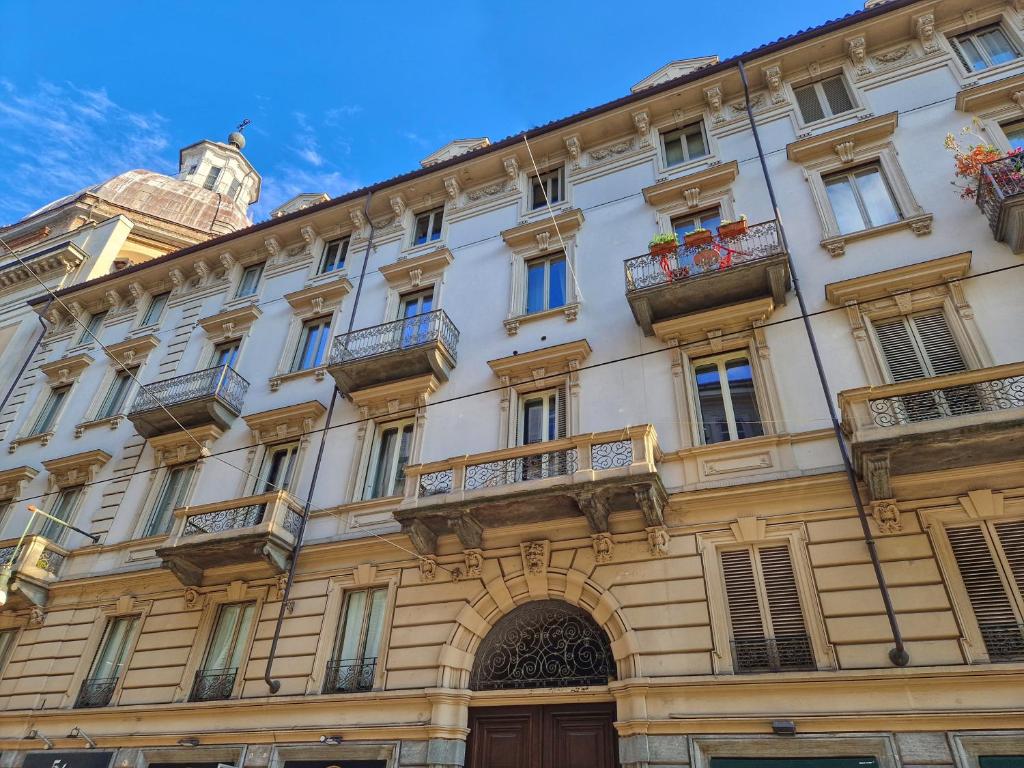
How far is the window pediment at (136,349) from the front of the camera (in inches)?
816

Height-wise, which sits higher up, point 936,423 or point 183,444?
point 183,444

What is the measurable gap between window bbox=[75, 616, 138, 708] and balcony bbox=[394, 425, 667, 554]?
7.40 m

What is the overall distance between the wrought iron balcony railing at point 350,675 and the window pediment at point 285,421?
5.83 m

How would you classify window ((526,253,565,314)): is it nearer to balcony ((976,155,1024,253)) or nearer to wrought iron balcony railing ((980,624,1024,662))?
balcony ((976,155,1024,253))

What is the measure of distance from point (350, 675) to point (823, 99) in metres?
16.7

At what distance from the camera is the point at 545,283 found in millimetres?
16000

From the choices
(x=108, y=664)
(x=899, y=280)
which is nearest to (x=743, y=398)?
(x=899, y=280)

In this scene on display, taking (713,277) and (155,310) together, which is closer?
(713,277)

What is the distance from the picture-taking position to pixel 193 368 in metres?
19.3

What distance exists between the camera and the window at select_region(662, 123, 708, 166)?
16.7m

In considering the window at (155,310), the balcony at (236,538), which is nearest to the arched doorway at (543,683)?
the balcony at (236,538)

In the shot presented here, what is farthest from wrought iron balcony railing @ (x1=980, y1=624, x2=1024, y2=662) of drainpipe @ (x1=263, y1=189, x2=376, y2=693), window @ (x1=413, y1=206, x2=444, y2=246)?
window @ (x1=413, y1=206, x2=444, y2=246)

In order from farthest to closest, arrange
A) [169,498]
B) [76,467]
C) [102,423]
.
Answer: [102,423], [76,467], [169,498]

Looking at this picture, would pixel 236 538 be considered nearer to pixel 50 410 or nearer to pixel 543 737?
pixel 543 737
